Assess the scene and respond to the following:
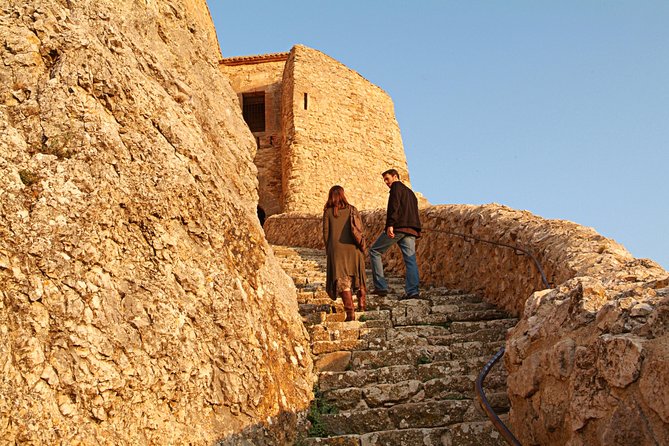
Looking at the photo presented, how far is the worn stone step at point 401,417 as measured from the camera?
4.05m

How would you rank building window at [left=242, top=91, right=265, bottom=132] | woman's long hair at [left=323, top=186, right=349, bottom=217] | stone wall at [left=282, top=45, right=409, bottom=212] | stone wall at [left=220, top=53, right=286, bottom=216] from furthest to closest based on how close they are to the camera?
building window at [left=242, top=91, right=265, bottom=132] → stone wall at [left=220, top=53, right=286, bottom=216] → stone wall at [left=282, top=45, right=409, bottom=212] → woman's long hair at [left=323, top=186, right=349, bottom=217]

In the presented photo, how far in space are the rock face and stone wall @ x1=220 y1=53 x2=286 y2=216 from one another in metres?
12.9

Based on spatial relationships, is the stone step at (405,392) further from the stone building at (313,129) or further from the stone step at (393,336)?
the stone building at (313,129)

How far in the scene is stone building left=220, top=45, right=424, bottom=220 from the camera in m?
17.1

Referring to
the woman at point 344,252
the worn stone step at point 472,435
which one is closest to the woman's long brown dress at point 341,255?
the woman at point 344,252

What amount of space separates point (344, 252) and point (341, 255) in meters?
0.05

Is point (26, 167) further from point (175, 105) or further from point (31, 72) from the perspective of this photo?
point (175, 105)

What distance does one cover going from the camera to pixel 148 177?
3.77 metres

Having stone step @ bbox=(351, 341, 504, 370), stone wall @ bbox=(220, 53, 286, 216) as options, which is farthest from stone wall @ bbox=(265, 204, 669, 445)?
stone wall @ bbox=(220, 53, 286, 216)

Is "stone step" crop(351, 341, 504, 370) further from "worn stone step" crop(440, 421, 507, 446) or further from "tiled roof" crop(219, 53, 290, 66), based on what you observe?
"tiled roof" crop(219, 53, 290, 66)

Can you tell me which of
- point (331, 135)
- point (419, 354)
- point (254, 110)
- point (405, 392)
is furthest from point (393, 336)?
point (254, 110)

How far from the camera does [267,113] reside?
18.9 metres

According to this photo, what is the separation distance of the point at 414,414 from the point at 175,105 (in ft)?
10.2

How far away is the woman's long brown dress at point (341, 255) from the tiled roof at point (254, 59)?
1489 cm
